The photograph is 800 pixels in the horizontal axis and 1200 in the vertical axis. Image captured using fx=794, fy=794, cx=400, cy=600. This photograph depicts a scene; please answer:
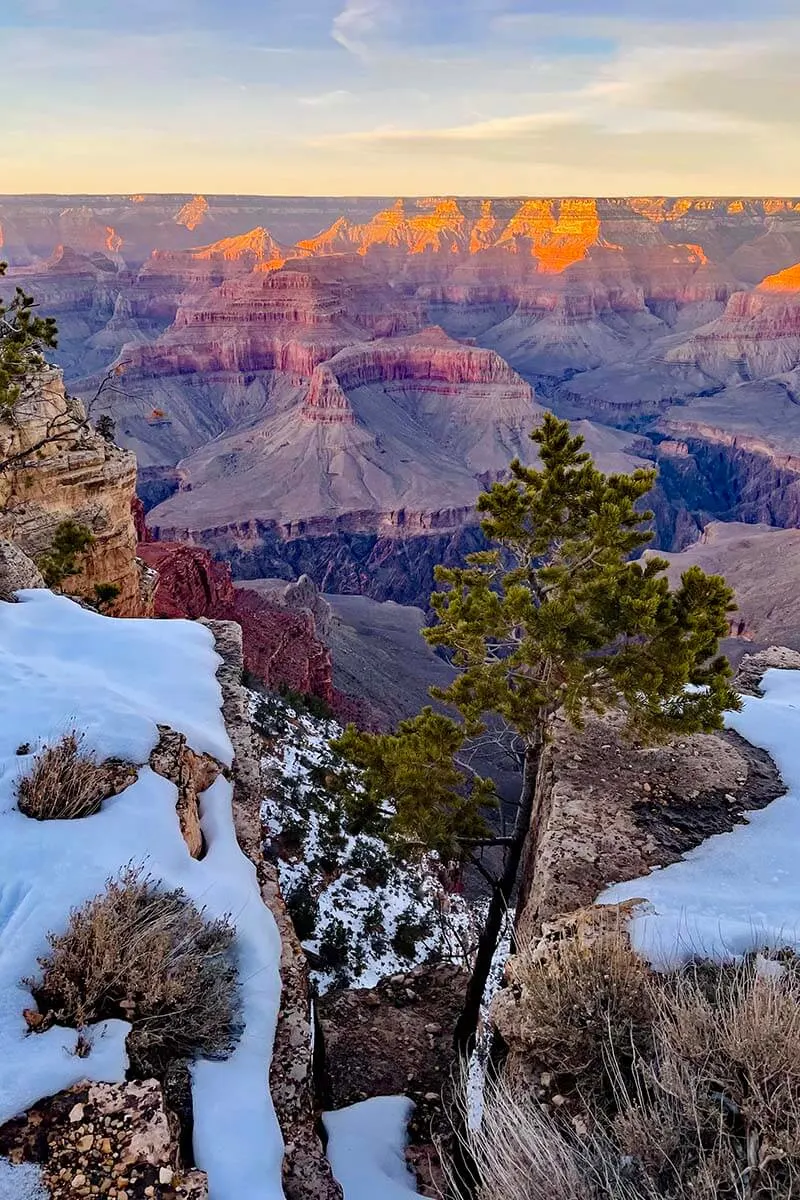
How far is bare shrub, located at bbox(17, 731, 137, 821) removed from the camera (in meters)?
5.78

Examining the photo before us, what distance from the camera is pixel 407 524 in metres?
90.9

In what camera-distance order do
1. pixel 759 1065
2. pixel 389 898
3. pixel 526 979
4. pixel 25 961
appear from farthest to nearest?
1. pixel 389 898
2. pixel 526 979
3. pixel 25 961
4. pixel 759 1065

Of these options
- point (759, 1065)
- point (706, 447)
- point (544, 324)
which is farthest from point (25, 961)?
point (544, 324)

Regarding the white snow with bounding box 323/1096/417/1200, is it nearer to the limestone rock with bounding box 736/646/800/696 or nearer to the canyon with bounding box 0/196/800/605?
the limestone rock with bounding box 736/646/800/696

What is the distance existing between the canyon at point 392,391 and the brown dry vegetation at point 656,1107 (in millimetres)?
71560

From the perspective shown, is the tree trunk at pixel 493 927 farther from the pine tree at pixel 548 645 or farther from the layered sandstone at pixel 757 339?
the layered sandstone at pixel 757 339

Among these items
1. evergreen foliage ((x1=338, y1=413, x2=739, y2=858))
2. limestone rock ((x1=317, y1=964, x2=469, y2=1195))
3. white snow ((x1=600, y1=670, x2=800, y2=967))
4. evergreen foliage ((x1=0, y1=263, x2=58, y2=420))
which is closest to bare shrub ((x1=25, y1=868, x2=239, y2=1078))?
limestone rock ((x1=317, y1=964, x2=469, y2=1195))

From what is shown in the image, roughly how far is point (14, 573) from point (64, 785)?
6004 mm

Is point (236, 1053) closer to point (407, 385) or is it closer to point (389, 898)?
point (389, 898)

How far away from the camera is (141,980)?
4.72 meters

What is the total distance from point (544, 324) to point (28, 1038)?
19359 centimetres

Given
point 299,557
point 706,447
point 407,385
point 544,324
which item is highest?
point 544,324

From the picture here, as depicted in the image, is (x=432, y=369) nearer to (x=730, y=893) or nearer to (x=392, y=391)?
(x=392, y=391)

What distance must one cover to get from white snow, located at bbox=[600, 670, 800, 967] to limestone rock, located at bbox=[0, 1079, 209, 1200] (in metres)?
3.45
